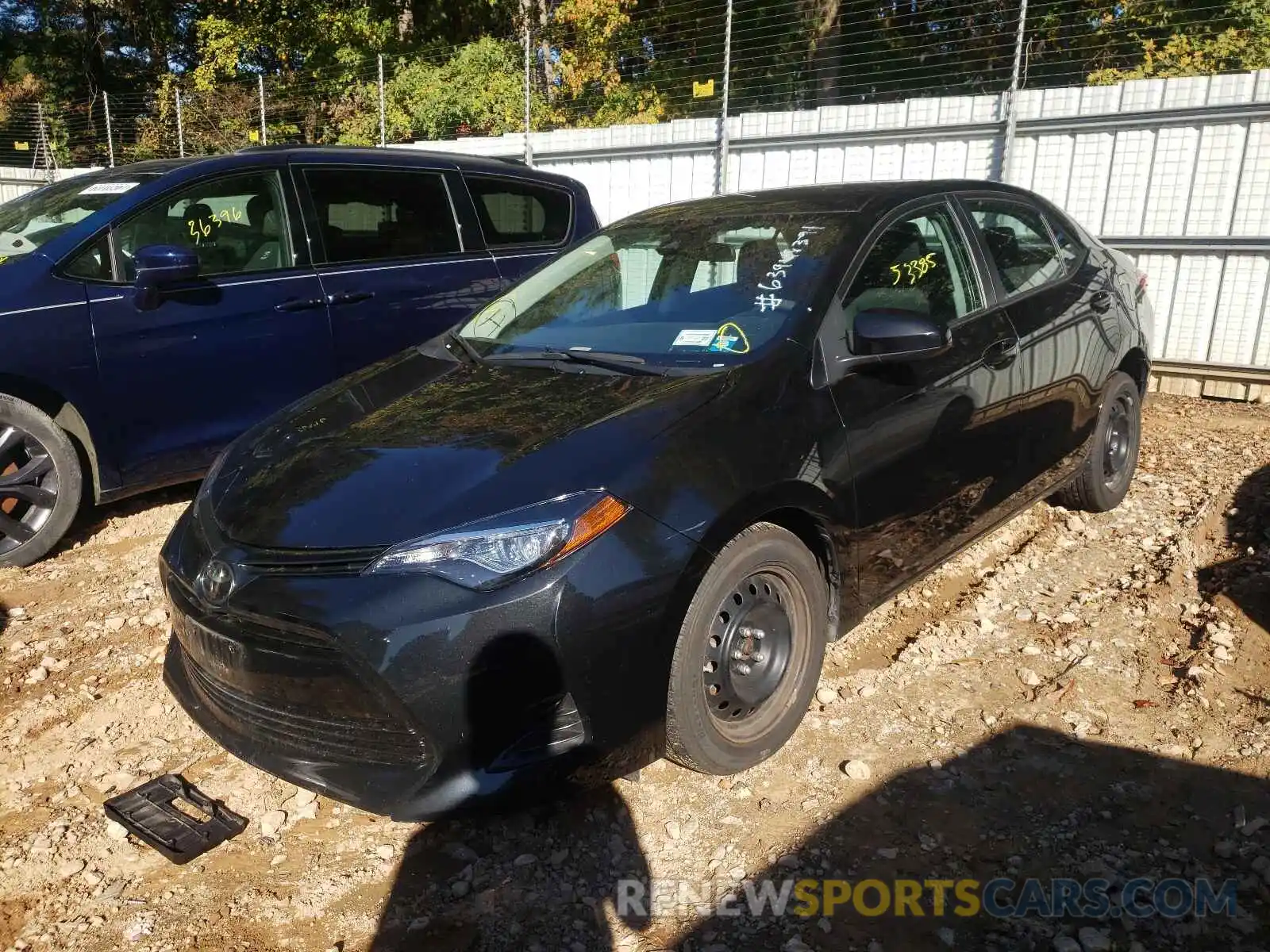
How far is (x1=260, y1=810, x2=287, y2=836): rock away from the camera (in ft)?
8.71

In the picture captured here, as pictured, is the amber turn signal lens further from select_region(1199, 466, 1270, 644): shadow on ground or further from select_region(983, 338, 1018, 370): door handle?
select_region(1199, 466, 1270, 644): shadow on ground

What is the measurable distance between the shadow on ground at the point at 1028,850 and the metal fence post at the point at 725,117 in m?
6.79

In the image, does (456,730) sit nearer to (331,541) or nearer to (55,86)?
(331,541)

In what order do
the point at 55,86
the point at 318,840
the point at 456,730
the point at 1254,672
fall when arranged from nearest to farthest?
the point at 456,730 < the point at 318,840 < the point at 1254,672 < the point at 55,86

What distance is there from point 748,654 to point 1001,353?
5.34ft

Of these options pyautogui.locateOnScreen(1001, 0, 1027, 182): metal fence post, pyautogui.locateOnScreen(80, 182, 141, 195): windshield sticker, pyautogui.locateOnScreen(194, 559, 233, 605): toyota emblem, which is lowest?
pyautogui.locateOnScreen(194, 559, 233, 605): toyota emblem

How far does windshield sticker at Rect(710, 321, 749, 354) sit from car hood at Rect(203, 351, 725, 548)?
0.51 ft

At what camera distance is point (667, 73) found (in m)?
12.3

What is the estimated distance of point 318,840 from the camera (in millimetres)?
2613

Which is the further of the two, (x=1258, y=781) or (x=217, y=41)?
(x=217, y=41)

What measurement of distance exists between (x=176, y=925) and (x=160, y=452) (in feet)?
8.82

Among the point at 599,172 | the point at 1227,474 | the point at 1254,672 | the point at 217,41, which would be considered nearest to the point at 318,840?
the point at 1254,672

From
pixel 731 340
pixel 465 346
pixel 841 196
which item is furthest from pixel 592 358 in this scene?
pixel 841 196

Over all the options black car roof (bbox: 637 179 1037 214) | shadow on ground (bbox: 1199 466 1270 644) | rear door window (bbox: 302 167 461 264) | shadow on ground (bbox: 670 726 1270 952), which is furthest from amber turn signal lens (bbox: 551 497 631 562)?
rear door window (bbox: 302 167 461 264)
